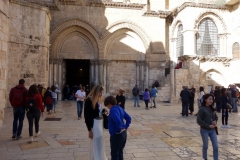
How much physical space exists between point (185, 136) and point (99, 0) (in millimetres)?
15060

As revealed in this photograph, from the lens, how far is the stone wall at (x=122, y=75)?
64.7ft

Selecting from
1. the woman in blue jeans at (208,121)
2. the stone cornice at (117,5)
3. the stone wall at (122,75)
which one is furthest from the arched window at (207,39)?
the woman in blue jeans at (208,121)

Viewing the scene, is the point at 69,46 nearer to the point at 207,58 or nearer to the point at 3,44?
the point at 207,58

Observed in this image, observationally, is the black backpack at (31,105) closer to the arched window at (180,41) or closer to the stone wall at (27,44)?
the stone wall at (27,44)

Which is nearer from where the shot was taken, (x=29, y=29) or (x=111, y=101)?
(x=111, y=101)

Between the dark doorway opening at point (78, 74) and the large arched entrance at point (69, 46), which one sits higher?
the large arched entrance at point (69, 46)

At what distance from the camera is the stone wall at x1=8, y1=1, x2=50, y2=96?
12.6m

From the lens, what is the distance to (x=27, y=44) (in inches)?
510

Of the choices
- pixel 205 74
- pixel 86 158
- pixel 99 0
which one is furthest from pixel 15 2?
pixel 205 74

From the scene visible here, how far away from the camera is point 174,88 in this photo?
17.5m

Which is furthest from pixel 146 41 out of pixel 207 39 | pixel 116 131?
pixel 116 131

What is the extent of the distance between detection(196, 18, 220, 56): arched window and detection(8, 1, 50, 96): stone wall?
40.3 feet

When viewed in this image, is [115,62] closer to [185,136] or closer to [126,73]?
[126,73]

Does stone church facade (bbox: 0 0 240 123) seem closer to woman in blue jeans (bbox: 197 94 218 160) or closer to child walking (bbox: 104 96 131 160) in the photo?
woman in blue jeans (bbox: 197 94 218 160)
